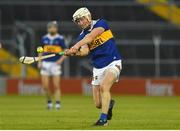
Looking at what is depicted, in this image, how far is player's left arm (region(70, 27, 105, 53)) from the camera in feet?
42.0

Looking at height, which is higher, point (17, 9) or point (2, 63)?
point (17, 9)

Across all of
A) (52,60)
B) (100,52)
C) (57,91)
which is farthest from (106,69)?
(52,60)

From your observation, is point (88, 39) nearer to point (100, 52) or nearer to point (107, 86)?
point (100, 52)

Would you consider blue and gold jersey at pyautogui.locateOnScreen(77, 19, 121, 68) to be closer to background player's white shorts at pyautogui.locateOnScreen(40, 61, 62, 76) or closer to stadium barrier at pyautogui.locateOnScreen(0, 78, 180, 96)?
background player's white shorts at pyautogui.locateOnScreen(40, 61, 62, 76)

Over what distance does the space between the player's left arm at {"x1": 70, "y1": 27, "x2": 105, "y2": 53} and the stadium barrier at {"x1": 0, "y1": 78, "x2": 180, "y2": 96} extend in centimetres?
1835

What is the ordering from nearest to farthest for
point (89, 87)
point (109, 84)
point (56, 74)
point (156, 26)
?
point (109, 84) < point (56, 74) < point (89, 87) < point (156, 26)

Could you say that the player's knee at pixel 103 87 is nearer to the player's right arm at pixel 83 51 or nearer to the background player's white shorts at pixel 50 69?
the player's right arm at pixel 83 51

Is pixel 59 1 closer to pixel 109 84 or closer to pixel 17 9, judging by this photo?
pixel 17 9

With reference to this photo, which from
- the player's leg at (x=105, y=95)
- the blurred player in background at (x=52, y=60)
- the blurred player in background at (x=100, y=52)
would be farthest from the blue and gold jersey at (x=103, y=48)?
the blurred player in background at (x=52, y=60)

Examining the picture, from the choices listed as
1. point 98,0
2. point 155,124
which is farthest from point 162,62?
point 155,124

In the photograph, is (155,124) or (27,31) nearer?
(155,124)

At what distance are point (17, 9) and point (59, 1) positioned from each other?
2.18 m

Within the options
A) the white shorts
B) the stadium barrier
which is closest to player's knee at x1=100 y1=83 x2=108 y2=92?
the white shorts

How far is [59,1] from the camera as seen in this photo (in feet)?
119
